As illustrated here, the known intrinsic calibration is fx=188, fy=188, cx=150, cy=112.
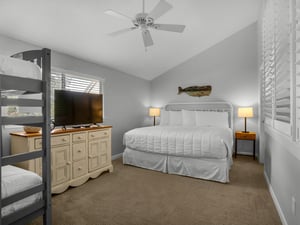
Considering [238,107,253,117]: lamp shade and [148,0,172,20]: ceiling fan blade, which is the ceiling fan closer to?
[148,0,172,20]: ceiling fan blade

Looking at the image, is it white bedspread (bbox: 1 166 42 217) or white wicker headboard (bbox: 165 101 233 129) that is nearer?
white bedspread (bbox: 1 166 42 217)

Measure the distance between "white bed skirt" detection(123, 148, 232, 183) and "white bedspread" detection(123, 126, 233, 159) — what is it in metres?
0.13

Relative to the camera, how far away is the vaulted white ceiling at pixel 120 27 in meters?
2.55

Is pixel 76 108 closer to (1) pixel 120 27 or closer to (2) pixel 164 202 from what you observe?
(1) pixel 120 27

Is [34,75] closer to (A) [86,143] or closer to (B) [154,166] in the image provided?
(A) [86,143]

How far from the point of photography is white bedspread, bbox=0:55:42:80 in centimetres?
133

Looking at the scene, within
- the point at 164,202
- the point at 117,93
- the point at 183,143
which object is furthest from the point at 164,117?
the point at 164,202

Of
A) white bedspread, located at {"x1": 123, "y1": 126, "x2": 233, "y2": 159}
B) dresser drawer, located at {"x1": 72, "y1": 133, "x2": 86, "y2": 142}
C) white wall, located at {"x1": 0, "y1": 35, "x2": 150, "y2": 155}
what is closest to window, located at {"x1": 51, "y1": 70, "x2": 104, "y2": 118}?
white wall, located at {"x1": 0, "y1": 35, "x2": 150, "y2": 155}

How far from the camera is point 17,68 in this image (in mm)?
A: 1406

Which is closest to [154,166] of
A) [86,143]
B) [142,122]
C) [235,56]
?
[86,143]

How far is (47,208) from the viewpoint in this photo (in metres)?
1.61

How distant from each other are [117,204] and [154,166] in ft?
4.72

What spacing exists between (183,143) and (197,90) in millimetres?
2695

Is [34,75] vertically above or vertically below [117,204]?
above
